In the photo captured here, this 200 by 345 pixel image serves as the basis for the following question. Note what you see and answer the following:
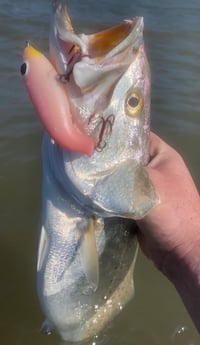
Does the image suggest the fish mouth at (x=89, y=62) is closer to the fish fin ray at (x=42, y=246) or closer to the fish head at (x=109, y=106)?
the fish head at (x=109, y=106)

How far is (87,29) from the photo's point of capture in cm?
767

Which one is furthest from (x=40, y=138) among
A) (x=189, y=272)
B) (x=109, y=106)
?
(x=109, y=106)

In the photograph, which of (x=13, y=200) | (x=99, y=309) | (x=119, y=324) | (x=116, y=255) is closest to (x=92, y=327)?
(x=99, y=309)

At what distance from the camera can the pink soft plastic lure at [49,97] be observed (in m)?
2.09

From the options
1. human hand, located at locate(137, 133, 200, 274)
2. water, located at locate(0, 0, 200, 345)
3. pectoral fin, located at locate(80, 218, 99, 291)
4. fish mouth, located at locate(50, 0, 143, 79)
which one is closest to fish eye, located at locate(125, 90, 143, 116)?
fish mouth, located at locate(50, 0, 143, 79)

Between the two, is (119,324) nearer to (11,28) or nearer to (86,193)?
(86,193)

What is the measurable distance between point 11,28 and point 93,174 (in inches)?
215

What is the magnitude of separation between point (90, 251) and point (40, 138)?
2.96 meters

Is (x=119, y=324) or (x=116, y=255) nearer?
(x=116, y=255)

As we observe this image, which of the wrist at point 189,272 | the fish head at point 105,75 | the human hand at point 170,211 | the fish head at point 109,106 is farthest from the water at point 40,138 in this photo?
the fish head at point 105,75

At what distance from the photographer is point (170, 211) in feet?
8.12

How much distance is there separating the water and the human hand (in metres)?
1.04

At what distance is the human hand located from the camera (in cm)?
247

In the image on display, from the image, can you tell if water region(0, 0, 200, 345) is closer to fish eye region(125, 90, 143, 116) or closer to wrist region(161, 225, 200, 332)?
wrist region(161, 225, 200, 332)
